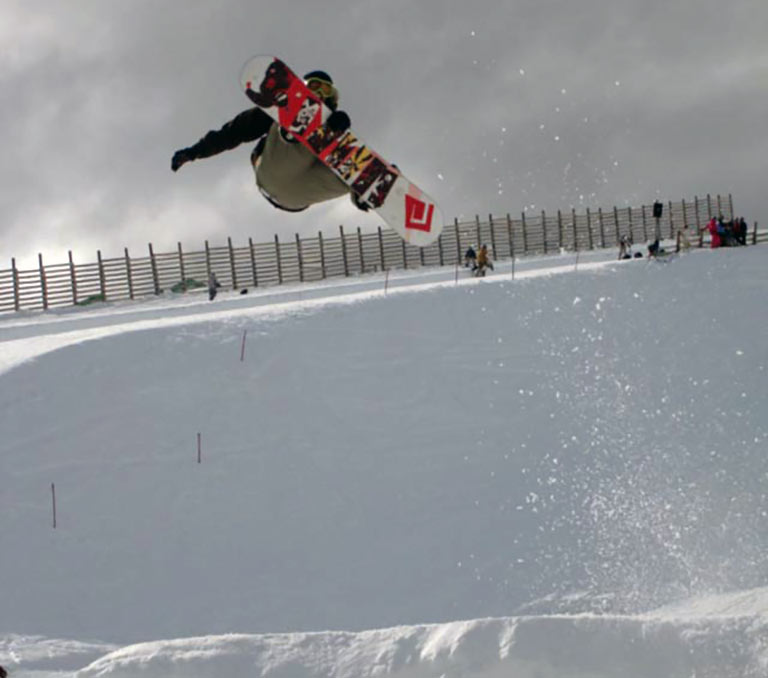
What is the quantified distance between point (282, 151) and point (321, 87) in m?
0.64

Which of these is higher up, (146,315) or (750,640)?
(146,315)

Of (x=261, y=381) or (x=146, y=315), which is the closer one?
(x=261, y=381)

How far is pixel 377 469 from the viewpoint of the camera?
14.5m

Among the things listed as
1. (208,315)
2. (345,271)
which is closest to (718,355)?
(208,315)

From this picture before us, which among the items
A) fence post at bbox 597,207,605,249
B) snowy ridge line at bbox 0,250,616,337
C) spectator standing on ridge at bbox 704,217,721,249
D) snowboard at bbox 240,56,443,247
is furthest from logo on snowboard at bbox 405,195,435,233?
fence post at bbox 597,207,605,249

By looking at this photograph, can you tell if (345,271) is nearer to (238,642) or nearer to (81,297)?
(81,297)

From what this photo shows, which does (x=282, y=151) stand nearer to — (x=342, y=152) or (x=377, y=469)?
(x=342, y=152)

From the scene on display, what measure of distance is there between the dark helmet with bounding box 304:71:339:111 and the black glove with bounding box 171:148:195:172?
119cm

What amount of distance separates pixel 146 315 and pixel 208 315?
3964 mm

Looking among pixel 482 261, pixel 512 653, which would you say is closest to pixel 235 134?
pixel 512 653

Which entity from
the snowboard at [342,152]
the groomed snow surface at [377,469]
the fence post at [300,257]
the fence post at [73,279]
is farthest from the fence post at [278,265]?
the snowboard at [342,152]

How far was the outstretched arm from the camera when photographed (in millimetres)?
6836

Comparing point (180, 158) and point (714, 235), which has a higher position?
point (180, 158)

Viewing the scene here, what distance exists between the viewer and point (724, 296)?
20.7m
